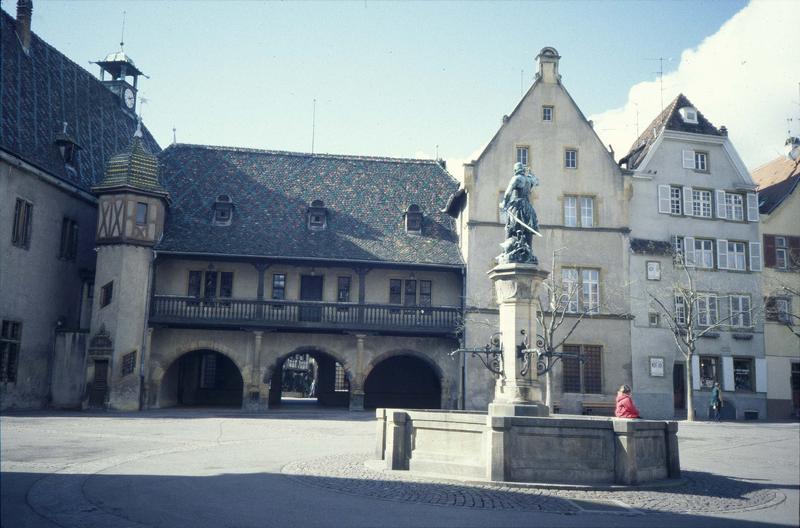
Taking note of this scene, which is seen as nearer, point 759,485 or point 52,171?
point 759,485

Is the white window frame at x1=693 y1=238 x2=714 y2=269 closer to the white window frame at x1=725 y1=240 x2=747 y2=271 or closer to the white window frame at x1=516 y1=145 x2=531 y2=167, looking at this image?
the white window frame at x1=725 y1=240 x2=747 y2=271

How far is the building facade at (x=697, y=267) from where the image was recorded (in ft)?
108

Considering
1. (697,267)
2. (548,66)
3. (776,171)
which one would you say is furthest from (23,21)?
(776,171)

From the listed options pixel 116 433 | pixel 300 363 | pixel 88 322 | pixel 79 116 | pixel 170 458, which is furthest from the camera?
pixel 300 363

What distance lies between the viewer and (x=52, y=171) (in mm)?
29578

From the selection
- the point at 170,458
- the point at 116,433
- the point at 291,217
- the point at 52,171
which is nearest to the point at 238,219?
the point at 291,217

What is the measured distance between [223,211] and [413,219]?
30.1ft

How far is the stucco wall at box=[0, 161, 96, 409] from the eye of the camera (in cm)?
2722

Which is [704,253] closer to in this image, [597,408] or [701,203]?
[701,203]

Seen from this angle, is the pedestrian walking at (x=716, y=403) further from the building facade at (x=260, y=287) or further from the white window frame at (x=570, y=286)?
the building facade at (x=260, y=287)

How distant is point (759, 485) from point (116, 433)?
15.4m

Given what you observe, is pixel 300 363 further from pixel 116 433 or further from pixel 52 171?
pixel 116 433

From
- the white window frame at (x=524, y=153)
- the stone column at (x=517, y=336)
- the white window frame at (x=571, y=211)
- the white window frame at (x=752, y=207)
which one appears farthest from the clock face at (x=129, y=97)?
the stone column at (x=517, y=336)

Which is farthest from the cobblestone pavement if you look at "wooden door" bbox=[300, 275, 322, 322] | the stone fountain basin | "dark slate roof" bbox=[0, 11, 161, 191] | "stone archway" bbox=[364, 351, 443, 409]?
"stone archway" bbox=[364, 351, 443, 409]
